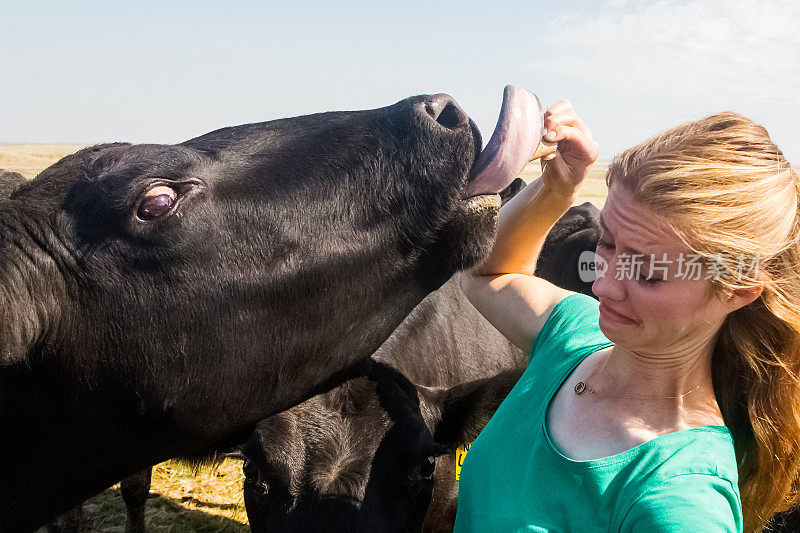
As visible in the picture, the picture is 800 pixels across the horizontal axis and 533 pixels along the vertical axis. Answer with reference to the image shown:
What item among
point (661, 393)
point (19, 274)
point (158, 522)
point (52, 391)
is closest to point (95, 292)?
point (19, 274)

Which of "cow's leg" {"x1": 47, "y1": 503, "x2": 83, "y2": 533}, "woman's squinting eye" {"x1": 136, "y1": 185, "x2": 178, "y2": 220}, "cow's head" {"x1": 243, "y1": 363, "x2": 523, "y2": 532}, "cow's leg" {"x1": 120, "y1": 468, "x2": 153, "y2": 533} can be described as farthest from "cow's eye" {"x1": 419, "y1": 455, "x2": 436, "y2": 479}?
"cow's leg" {"x1": 47, "y1": 503, "x2": 83, "y2": 533}

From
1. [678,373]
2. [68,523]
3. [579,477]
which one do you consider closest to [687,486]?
[579,477]

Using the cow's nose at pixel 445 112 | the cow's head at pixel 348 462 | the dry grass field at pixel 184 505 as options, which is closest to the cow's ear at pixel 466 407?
the cow's head at pixel 348 462

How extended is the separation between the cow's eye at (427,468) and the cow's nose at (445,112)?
1.45 m

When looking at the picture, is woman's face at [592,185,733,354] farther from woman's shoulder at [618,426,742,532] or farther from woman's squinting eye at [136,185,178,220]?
woman's squinting eye at [136,185,178,220]

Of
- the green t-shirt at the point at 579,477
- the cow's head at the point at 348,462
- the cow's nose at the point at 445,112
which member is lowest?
the cow's head at the point at 348,462

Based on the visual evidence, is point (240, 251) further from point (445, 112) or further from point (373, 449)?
point (373, 449)

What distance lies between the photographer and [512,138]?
2.19 metres

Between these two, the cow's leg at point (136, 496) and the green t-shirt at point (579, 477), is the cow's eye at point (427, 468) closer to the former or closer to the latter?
the green t-shirt at point (579, 477)

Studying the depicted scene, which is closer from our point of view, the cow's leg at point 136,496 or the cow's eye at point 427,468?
the cow's eye at point 427,468

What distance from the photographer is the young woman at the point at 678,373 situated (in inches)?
66.2

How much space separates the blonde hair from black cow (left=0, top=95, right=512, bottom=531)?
2.43 ft

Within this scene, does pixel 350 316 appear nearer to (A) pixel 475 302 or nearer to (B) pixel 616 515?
(A) pixel 475 302

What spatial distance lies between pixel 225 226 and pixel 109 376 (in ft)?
1.95
